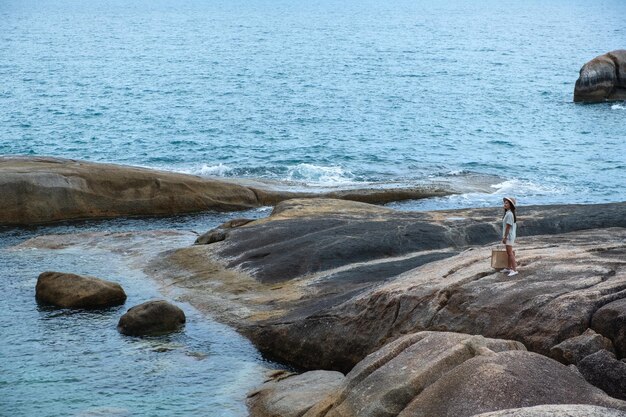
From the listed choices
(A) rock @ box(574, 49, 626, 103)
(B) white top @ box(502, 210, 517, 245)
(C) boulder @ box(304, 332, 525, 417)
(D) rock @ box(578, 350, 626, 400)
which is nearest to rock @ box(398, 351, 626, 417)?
(C) boulder @ box(304, 332, 525, 417)

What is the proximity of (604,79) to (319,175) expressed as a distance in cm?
3798

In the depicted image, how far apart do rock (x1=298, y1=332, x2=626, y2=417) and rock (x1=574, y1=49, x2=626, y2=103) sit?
67.8m

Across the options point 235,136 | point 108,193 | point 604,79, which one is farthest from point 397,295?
point 604,79

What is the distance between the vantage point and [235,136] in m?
69.8

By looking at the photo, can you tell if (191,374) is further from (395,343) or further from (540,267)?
(540,267)

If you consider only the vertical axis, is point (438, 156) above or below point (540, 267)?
below

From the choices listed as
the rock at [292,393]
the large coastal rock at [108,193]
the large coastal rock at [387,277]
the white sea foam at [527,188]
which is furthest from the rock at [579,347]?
the white sea foam at [527,188]

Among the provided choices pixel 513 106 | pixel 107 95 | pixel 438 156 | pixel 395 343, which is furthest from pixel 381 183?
pixel 107 95

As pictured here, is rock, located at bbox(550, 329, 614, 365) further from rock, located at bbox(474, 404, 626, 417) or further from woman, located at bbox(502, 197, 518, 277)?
rock, located at bbox(474, 404, 626, 417)

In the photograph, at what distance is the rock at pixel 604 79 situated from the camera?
81312mm

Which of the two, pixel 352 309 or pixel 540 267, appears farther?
pixel 352 309

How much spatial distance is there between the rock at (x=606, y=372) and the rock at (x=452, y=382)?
38cm

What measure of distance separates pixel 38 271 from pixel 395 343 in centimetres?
1768

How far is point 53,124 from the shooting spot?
7394 centimetres
